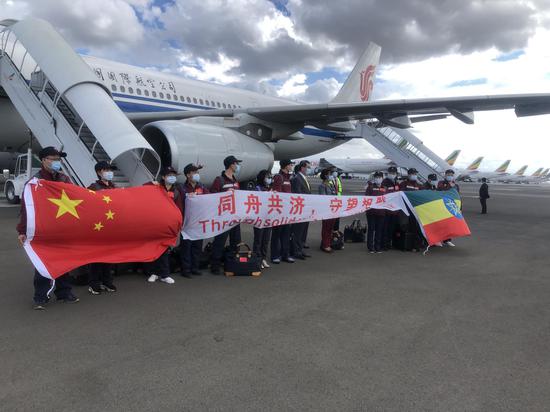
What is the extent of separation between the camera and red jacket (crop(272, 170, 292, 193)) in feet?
23.2

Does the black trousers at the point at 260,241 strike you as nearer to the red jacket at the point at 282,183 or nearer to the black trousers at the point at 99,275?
the red jacket at the point at 282,183

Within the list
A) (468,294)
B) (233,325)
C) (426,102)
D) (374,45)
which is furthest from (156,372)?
(374,45)

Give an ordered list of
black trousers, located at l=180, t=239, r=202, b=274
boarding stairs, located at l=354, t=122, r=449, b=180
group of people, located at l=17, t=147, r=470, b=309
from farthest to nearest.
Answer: boarding stairs, located at l=354, t=122, r=449, b=180
black trousers, located at l=180, t=239, r=202, b=274
group of people, located at l=17, t=147, r=470, b=309

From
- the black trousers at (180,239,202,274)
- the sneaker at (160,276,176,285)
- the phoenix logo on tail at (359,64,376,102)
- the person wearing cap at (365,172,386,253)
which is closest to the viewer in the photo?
the sneaker at (160,276,176,285)

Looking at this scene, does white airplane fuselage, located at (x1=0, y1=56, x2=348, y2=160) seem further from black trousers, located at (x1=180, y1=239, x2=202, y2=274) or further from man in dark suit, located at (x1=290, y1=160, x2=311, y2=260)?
black trousers, located at (x1=180, y1=239, x2=202, y2=274)

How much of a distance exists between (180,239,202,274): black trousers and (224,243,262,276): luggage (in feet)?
1.48

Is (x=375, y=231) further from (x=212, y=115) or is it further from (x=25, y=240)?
(x=212, y=115)

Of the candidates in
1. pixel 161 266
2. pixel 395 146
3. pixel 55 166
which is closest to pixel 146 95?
pixel 55 166

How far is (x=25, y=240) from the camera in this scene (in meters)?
4.30

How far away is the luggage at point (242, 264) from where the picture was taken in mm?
5945

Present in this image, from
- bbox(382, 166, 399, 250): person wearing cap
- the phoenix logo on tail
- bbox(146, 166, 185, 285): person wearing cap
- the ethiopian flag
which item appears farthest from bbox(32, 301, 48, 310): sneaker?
the phoenix logo on tail

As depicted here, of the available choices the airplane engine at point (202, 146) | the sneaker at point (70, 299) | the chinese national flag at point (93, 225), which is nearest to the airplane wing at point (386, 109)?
the airplane engine at point (202, 146)

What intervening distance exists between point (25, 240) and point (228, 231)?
9.22ft

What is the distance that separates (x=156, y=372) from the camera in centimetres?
306
